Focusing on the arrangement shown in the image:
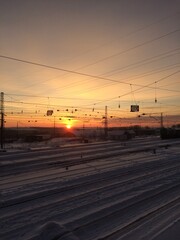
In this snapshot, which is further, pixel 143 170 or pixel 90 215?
pixel 143 170

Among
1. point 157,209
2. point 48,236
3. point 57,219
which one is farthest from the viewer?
point 157,209

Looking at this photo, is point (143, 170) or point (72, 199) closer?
point (72, 199)

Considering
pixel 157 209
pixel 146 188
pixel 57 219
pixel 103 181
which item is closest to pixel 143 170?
pixel 103 181

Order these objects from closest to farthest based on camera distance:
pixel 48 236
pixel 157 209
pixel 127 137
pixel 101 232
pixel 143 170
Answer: pixel 48 236, pixel 101 232, pixel 157 209, pixel 143 170, pixel 127 137

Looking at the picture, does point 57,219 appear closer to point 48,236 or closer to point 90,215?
point 90,215

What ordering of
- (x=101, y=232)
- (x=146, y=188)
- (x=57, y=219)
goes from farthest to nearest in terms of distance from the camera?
(x=146, y=188) → (x=57, y=219) → (x=101, y=232)

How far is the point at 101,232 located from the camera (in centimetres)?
743

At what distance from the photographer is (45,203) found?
10.3 meters

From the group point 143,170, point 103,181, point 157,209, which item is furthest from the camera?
point 143,170

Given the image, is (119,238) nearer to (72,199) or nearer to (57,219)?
(57,219)

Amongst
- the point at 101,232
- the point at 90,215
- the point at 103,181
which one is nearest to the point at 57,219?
the point at 90,215

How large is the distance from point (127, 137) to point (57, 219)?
64212 millimetres

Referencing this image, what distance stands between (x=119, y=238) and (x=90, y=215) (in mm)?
1876

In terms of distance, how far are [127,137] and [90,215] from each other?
209ft
